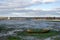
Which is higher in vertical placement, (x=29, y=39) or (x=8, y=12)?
(x=8, y=12)

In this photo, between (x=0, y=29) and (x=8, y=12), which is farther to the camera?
(x=8, y=12)

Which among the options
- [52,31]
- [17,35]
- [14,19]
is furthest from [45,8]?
[17,35]

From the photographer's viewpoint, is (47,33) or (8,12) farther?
(8,12)

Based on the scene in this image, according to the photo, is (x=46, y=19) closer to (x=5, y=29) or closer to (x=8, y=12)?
(x=8, y=12)

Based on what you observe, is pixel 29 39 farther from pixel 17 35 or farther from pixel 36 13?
pixel 36 13

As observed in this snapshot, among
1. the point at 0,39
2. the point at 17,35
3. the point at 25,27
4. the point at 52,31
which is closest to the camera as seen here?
the point at 0,39

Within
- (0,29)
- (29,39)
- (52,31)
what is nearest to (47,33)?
(52,31)

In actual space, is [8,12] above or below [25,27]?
above

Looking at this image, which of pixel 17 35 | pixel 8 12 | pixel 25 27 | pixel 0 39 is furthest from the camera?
pixel 8 12

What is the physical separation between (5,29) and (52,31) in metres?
1.41

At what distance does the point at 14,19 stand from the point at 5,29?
5.46 ft

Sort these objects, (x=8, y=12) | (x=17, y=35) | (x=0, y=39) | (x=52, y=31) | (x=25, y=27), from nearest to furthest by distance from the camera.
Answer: (x=0, y=39) < (x=17, y=35) < (x=52, y=31) < (x=25, y=27) < (x=8, y=12)

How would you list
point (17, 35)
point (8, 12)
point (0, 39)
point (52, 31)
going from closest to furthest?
point (0, 39), point (17, 35), point (52, 31), point (8, 12)

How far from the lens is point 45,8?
6398 mm
